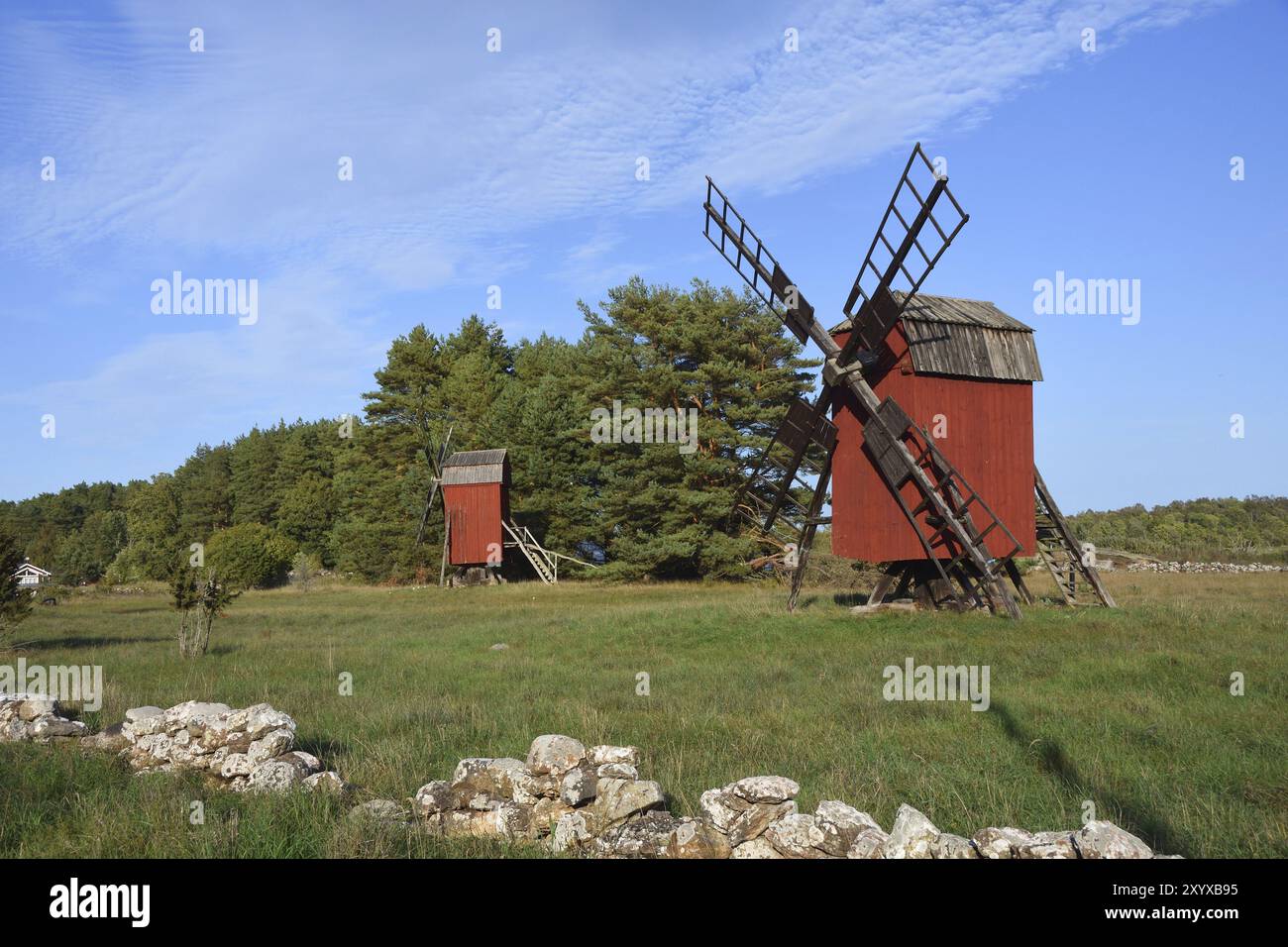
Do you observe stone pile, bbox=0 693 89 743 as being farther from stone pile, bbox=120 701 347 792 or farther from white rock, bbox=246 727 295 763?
white rock, bbox=246 727 295 763

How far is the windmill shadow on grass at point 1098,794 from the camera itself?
20.5 feet

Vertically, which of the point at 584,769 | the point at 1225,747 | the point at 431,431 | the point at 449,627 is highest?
the point at 431,431

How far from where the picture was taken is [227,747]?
8258mm

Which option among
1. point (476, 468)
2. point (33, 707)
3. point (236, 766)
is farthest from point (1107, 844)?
point (476, 468)

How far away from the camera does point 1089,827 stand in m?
5.03

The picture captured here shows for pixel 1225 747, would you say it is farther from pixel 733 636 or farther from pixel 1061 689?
pixel 733 636

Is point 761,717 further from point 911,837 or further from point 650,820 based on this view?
point 911,837

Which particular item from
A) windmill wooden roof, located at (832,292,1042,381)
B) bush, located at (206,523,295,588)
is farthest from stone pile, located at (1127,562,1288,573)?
bush, located at (206,523,295,588)

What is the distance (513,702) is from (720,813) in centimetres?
652

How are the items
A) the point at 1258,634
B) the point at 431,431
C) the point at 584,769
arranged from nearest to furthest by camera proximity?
the point at 584,769, the point at 1258,634, the point at 431,431

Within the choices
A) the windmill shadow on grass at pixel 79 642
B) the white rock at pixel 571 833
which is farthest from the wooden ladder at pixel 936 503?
the windmill shadow on grass at pixel 79 642

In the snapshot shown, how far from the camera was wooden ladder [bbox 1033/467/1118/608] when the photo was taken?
65.6 ft
